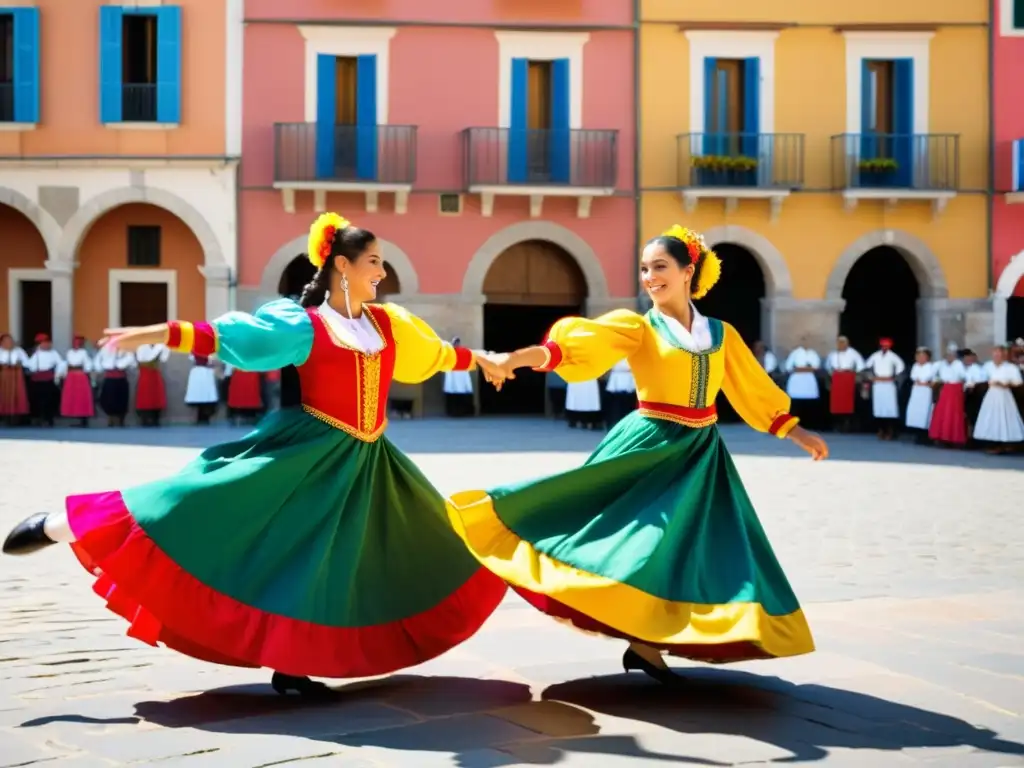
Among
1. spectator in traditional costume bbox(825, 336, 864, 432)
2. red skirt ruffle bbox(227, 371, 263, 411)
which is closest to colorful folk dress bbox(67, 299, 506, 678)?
red skirt ruffle bbox(227, 371, 263, 411)

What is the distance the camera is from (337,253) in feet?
18.8

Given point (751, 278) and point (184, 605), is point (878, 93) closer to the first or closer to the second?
point (751, 278)

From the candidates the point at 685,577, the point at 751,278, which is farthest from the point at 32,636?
the point at 751,278

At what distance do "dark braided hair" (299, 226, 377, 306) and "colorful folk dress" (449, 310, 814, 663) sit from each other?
0.83 m

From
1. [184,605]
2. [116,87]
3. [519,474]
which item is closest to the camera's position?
[184,605]

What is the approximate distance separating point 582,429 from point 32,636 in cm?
1600

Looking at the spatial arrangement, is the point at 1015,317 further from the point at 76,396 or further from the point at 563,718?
the point at 563,718

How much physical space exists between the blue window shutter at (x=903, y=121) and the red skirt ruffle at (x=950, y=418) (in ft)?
19.8

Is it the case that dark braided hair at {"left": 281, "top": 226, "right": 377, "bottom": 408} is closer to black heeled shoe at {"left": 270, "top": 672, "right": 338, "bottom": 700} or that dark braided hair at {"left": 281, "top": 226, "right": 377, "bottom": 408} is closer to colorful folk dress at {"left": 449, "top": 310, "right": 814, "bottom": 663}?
colorful folk dress at {"left": 449, "top": 310, "right": 814, "bottom": 663}

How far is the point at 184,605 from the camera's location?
5090mm

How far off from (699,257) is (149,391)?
1797 cm

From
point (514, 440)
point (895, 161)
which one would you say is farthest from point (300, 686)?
point (895, 161)

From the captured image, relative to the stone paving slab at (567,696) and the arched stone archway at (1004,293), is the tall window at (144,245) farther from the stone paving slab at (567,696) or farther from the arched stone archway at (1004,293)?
the stone paving slab at (567,696)

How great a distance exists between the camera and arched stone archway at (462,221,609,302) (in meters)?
25.0
